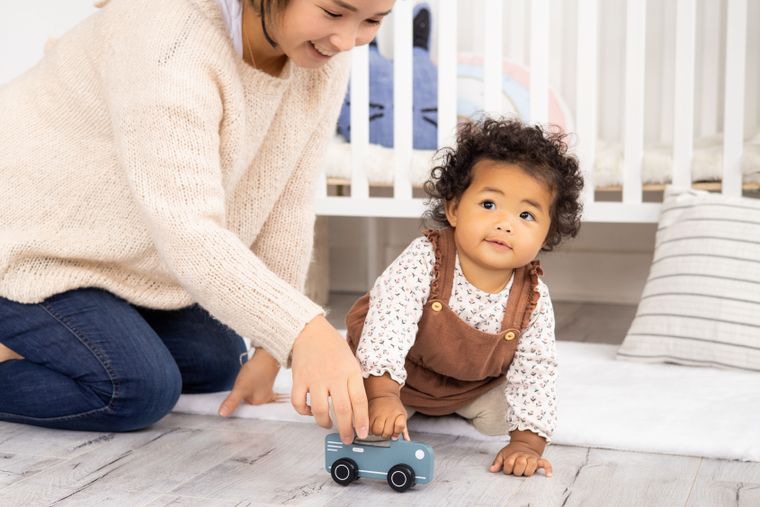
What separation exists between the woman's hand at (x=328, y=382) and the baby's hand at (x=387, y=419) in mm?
60

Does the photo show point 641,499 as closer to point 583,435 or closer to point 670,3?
point 583,435

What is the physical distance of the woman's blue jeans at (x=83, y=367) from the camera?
127 centimetres

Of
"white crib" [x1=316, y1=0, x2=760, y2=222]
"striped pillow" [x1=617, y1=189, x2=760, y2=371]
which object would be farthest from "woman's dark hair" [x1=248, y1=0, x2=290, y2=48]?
"white crib" [x1=316, y1=0, x2=760, y2=222]

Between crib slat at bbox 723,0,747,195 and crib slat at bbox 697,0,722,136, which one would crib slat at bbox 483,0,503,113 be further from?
crib slat at bbox 697,0,722,136

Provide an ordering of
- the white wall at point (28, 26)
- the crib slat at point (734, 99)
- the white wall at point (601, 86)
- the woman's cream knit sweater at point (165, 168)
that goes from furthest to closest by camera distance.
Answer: the white wall at point (601, 86)
the white wall at point (28, 26)
the crib slat at point (734, 99)
the woman's cream knit sweater at point (165, 168)

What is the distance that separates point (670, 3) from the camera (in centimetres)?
263

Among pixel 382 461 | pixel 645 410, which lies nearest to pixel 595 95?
pixel 645 410

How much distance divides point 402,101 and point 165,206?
1209mm

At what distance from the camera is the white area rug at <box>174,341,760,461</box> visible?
1235 mm

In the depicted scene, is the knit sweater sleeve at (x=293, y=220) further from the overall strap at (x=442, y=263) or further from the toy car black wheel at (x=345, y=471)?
the toy car black wheel at (x=345, y=471)

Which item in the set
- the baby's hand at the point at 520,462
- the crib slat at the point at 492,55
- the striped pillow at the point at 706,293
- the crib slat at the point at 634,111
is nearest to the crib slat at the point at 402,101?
the crib slat at the point at 492,55

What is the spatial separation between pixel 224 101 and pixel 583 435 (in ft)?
1.98

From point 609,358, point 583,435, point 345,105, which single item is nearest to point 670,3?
point 345,105

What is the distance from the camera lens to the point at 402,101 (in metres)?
2.22
